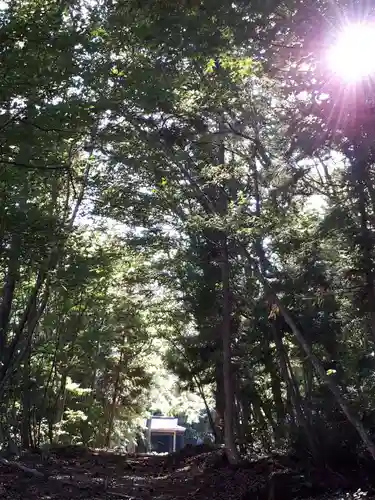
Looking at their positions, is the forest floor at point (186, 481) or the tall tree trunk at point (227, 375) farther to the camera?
the tall tree trunk at point (227, 375)

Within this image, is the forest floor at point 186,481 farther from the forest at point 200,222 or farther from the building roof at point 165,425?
the building roof at point 165,425

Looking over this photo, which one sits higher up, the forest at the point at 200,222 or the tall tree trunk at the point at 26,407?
the forest at the point at 200,222

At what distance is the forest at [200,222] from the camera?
4.78 meters

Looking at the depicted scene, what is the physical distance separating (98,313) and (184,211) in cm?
465

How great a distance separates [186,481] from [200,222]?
4.52 metres

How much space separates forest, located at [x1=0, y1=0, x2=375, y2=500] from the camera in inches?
188

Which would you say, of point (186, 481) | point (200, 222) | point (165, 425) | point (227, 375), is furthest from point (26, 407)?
point (165, 425)

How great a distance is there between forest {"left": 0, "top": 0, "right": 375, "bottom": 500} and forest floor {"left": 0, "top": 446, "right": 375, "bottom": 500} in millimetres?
51

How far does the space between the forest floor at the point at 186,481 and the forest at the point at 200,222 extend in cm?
5

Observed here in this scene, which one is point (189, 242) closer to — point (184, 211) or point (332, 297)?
point (184, 211)

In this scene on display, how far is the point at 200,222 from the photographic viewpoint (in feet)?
23.4

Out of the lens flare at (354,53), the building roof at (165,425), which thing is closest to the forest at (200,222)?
the lens flare at (354,53)

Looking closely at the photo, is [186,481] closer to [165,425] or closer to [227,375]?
[227,375]

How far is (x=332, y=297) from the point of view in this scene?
8.31m
